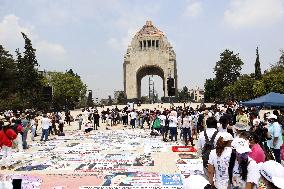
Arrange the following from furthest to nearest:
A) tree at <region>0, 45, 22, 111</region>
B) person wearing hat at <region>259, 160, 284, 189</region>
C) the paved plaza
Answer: tree at <region>0, 45, 22, 111</region> → the paved plaza → person wearing hat at <region>259, 160, 284, 189</region>

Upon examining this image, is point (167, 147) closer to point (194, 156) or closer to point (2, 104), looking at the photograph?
point (194, 156)

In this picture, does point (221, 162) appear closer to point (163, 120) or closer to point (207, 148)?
point (207, 148)

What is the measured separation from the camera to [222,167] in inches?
219

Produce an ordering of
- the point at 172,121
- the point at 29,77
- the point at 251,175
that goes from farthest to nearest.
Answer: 1. the point at 29,77
2. the point at 172,121
3. the point at 251,175

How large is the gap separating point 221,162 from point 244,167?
629 mm

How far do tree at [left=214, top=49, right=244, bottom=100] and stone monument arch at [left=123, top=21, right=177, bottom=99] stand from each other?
1447cm

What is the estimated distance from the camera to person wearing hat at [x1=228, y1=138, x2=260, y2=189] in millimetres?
4906

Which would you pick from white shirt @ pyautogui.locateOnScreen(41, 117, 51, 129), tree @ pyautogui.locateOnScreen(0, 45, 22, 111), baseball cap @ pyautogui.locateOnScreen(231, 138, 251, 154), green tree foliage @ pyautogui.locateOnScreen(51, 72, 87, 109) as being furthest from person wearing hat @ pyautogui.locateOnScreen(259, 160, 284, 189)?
green tree foliage @ pyautogui.locateOnScreen(51, 72, 87, 109)

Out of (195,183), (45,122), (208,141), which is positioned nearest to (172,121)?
(45,122)

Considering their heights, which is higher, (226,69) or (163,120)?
(226,69)

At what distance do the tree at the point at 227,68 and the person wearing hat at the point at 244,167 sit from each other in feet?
283

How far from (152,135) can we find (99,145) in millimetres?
5442

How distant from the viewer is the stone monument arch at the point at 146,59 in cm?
7694

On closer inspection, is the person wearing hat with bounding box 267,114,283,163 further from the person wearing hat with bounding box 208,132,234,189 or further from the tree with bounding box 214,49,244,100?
the tree with bounding box 214,49,244,100
